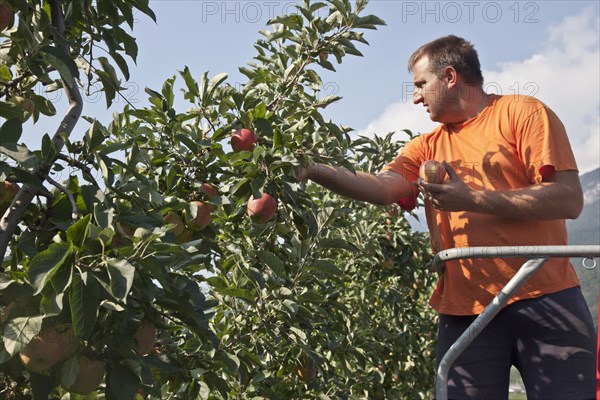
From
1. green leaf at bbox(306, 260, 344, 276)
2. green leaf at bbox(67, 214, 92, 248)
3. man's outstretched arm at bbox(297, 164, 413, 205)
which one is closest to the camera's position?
green leaf at bbox(67, 214, 92, 248)

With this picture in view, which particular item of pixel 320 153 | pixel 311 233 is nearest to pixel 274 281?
pixel 311 233

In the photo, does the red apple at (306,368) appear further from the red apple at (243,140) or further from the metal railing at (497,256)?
the metal railing at (497,256)

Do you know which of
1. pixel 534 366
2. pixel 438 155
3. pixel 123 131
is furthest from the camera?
pixel 123 131

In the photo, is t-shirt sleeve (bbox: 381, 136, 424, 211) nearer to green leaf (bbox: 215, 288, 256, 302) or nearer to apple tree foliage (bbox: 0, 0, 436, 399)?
apple tree foliage (bbox: 0, 0, 436, 399)

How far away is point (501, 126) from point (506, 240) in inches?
14.1

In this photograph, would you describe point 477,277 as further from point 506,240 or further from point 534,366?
point 534,366

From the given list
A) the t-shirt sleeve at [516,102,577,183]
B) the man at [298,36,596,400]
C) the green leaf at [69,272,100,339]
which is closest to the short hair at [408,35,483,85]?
the man at [298,36,596,400]

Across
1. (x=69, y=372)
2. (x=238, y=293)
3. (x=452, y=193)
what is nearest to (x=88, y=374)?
(x=69, y=372)

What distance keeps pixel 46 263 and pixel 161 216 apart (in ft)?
1.54

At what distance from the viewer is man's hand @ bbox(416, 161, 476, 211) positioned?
2.11 m

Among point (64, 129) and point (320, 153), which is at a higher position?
point (320, 153)

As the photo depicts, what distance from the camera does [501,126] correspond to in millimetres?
2271

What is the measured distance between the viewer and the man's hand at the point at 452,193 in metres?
2.11

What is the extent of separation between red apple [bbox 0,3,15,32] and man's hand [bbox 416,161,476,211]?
1.21 meters
